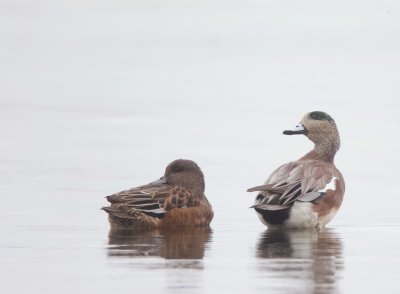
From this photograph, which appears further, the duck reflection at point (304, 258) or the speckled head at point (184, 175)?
the speckled head at point (184, 175)

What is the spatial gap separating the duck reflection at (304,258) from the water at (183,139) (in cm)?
2

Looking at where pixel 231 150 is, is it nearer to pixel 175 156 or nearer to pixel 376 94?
pixel 175 156

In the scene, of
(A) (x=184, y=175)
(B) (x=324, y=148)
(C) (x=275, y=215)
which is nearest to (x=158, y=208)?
(A) (x=184, y=175)

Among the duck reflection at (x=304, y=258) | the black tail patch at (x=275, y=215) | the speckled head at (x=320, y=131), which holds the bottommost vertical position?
the duck reflection at (x=304, y=258)

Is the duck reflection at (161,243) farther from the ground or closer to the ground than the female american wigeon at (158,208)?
closer to the ground

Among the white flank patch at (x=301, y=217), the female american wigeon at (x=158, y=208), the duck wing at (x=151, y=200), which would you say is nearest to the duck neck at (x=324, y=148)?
the white flank patch at (x=301, y=217)

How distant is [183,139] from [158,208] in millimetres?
6493

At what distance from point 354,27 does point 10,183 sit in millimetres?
19041

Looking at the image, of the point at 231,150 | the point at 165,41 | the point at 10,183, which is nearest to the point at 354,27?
the point at 165,41

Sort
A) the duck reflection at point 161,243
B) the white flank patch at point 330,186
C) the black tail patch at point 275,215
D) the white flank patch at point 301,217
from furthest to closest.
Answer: the white flank patch at point 330,186 → the white flank patch at point 301,217 → the black tail patch at point 275,215 → the duck reflection at point 161,243

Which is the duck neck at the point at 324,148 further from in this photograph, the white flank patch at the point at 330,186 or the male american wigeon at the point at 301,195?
the white flank patch at the point at 330,186

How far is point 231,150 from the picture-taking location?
60.9 ft

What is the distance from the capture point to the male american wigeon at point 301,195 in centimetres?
1278

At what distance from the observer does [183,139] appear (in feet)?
62.9
